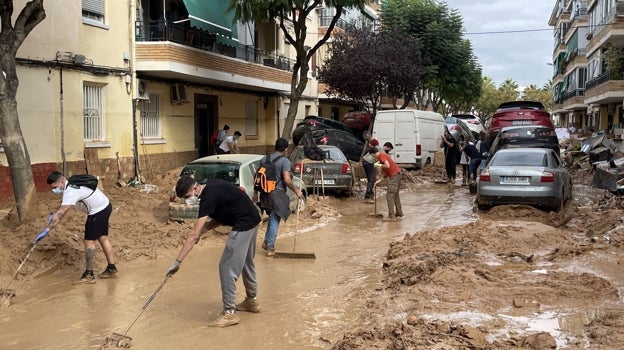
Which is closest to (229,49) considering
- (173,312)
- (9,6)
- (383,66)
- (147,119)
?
(147,119)

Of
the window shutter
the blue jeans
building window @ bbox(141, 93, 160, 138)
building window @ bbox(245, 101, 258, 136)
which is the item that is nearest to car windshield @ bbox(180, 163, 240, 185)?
the blue jeans

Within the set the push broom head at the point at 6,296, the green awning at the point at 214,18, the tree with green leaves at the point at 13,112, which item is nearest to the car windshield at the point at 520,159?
the tree with green leaves at the point at 13,112

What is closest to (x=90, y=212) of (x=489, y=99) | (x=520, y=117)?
(x=520, y=117)

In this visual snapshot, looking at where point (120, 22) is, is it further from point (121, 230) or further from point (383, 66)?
point (383, 66)

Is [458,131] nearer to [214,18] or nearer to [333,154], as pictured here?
[333,154]

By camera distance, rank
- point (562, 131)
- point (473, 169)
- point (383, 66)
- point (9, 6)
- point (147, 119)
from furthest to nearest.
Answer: point (562, 131), point (383, 66), point (473, 169), point (147, 119), point (9, 6)

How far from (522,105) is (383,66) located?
7.83m

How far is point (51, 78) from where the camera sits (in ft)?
44.9

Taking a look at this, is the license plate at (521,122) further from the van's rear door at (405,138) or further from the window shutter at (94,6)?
the window shutter at (94,6)

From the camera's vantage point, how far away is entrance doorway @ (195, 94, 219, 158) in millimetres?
21031

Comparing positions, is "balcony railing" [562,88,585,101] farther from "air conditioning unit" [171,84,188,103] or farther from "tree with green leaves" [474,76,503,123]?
"air conditioning unit" [171,84,188,103]

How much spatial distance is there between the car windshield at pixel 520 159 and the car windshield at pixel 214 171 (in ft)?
18.3

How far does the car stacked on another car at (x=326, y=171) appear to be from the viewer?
1535cm

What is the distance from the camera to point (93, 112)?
15.5m
